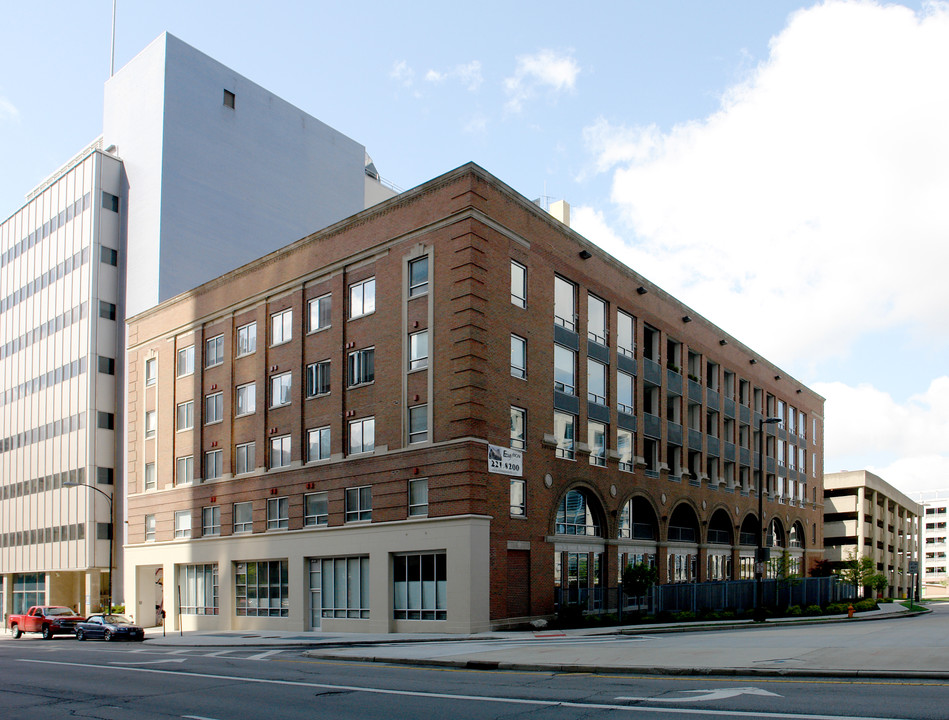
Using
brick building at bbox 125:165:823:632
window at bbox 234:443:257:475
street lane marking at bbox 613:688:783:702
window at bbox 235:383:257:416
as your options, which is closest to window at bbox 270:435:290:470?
brick building at bbox 125:165:823:632

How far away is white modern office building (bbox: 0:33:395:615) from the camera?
63250mm

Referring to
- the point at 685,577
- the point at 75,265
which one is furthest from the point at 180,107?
the point at 685,577

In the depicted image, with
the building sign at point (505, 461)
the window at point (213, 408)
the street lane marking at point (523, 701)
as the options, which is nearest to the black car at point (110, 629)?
the window at point (213, 408)

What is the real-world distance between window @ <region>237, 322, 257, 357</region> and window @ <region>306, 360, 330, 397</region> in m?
5.07

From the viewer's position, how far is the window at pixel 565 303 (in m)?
41.9

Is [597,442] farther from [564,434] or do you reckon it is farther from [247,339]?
[247,339]

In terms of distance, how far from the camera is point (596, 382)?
1766 inches

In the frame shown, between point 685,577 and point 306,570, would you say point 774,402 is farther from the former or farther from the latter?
point 306,570

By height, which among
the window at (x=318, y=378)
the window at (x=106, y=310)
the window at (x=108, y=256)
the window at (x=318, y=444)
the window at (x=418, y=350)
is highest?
the window at (x=108, y=256)

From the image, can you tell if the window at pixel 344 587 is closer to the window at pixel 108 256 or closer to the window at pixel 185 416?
the window at pixel 185 416

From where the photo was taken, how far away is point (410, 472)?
3659cm

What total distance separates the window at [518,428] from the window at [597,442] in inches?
234

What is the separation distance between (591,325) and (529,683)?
1151 inches

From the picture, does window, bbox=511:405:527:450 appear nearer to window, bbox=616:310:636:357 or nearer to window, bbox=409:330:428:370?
window, bbox=409:330:428:370
